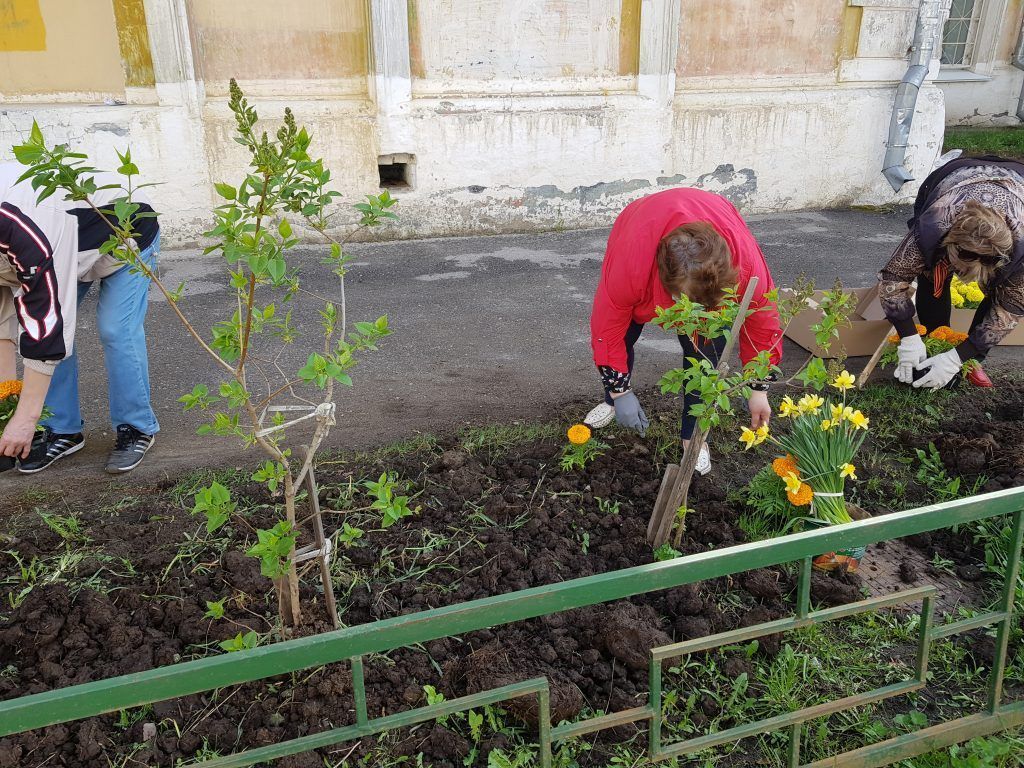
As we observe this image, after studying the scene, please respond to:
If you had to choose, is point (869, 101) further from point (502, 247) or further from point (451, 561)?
point (451, 561)

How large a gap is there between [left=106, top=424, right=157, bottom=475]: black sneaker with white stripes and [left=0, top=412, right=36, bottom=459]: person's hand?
43 cm

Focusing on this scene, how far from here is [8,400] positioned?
3.45 m

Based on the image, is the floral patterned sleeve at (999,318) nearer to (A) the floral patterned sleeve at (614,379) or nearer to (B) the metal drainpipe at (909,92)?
(A) the floral patterned sleeve at (614,379)

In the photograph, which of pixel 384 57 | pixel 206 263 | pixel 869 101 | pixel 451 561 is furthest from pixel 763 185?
pixel 451 561

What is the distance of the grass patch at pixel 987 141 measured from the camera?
10828 mm

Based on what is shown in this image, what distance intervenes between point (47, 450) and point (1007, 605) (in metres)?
3.64

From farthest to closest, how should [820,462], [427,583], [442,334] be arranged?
[442,334]
[820,462]
[427,583]

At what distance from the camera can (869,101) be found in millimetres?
8203

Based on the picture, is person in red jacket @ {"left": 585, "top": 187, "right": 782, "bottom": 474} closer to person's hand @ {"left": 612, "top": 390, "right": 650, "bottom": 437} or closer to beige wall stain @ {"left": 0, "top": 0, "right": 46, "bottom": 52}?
person's hand @ {"left": 612, "top": 390, "right": 650, "bottom": 437}

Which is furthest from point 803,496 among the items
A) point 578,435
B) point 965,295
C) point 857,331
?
point 965,295

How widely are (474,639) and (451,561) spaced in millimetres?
419

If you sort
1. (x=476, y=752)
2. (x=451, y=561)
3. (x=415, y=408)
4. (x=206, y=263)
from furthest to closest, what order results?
(x=206, y=263)
(x=415, y=408)
(x=451, y=561)
(x=476, y=752)

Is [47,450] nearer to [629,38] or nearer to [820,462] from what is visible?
[820,462]

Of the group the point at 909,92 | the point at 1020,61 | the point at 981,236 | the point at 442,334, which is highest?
the point at 1020,61
